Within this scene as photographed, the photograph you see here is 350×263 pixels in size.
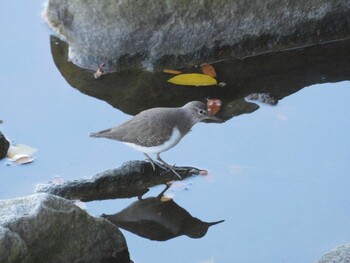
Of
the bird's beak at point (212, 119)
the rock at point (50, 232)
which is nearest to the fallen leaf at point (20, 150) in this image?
the bird's beak at point (212, 119)

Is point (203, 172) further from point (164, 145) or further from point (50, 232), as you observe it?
point (50, 232)

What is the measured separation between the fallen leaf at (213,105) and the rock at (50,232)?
8.75 ft

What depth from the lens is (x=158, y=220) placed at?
7.11 m

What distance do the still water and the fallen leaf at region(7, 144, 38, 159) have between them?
0.07m

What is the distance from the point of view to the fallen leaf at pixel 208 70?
903 cm

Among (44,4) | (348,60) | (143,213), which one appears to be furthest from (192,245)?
(44,4)

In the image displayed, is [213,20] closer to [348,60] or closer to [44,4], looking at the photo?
[348,60]

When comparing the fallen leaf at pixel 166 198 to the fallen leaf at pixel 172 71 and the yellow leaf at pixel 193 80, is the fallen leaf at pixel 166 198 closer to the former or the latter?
the yellow leaf at pixel 193 80

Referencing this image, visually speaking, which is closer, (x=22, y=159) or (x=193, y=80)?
(x=22, y=159)

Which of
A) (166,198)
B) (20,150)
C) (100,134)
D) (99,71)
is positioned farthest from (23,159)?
(99,71)

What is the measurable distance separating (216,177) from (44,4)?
13.4 feet

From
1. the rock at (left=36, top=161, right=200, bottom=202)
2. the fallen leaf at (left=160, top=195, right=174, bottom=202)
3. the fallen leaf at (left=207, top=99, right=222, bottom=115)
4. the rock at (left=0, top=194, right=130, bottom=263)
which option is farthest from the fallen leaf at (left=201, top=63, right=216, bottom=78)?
the rock at (left=0, top=194, right=130, bottom=263)

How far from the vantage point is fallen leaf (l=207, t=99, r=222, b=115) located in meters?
8.52

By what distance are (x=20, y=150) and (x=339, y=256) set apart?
3.58 m
